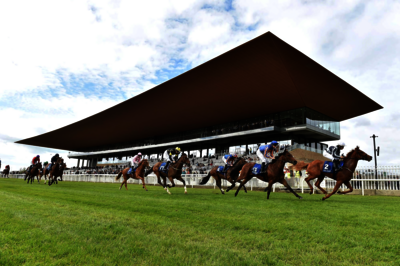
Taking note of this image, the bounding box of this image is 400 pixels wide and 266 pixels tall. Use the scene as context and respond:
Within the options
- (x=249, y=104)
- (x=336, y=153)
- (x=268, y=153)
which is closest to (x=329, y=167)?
(x=336, y=153)

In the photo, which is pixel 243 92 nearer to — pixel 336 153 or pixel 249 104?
pixel 249 104

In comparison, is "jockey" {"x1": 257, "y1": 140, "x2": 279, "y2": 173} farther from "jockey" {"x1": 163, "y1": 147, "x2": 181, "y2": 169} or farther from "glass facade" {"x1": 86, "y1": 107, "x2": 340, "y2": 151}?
"glass facade" {"x1": 86, "y1": 107, "x2": 340, "y2": 151}

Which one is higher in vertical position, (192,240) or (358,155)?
(358,155)

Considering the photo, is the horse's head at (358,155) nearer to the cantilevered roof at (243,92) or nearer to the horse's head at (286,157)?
the horse's head at (286,157)

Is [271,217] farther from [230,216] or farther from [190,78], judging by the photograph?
[190,78]

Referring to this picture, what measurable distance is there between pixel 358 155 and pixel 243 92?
24126 millimetres

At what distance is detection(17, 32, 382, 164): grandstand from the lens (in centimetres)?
2722

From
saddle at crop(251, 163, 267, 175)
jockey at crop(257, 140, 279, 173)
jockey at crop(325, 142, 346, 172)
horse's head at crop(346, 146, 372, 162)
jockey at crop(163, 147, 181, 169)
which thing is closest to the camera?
horse's head at crop(346, 146, 372, 162)

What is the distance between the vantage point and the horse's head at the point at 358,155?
30.7 feet

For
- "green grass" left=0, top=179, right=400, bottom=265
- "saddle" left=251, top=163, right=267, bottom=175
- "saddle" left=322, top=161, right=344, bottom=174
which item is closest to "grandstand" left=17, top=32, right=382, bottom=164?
"saddle" left=322, top=161, right=344, bottom=174

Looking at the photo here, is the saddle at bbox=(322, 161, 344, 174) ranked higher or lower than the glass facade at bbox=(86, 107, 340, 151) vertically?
lower

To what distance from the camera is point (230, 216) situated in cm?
513

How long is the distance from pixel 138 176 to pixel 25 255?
40.6 ft

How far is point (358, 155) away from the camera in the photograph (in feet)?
31.0
